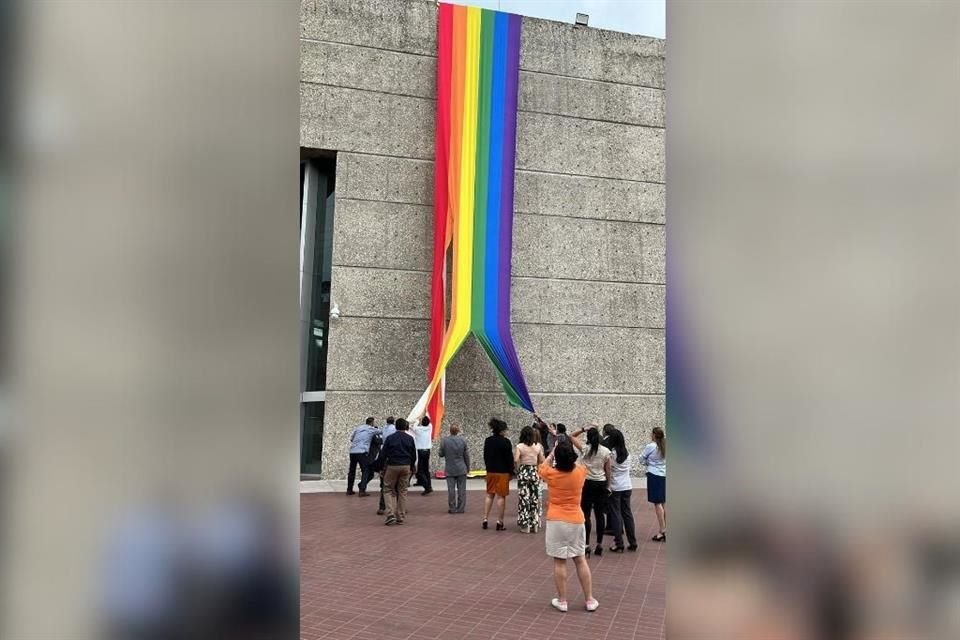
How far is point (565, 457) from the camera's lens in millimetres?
6262

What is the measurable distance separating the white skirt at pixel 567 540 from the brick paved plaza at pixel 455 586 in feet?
1.75

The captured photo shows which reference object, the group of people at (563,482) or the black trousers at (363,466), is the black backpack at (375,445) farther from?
the black trousers at (363,466)

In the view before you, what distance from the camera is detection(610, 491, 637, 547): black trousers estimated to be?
30.4 feet

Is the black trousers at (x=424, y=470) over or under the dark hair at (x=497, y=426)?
under

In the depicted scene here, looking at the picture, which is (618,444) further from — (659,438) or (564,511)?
(564,511)

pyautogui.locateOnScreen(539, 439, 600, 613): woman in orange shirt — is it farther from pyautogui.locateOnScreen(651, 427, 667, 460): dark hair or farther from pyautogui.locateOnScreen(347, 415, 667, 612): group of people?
pyautogui.locateOnScreen(651, 427, 667, 460): dark hair

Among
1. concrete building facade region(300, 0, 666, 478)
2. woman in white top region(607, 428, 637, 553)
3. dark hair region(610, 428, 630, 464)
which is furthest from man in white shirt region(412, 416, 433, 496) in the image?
dark hair region(610, 428, 630, 464)

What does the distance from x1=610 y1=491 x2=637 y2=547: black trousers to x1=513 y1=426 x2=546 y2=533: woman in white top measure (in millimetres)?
1097

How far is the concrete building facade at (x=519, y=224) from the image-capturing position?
57.2 ft

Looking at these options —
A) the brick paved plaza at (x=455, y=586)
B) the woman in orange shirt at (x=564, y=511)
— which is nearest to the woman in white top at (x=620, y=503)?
the brick paved plaza at (x=455, y=586)

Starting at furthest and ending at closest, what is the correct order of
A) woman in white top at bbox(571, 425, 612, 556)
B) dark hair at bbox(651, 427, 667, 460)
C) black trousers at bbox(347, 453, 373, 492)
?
1. black trousers at bbox(347, 453, 373, 492)
2. dark hair at bbox(651, 427, 667, 460)
3. woman in white top at bbox(571, 425, 612, 556)
